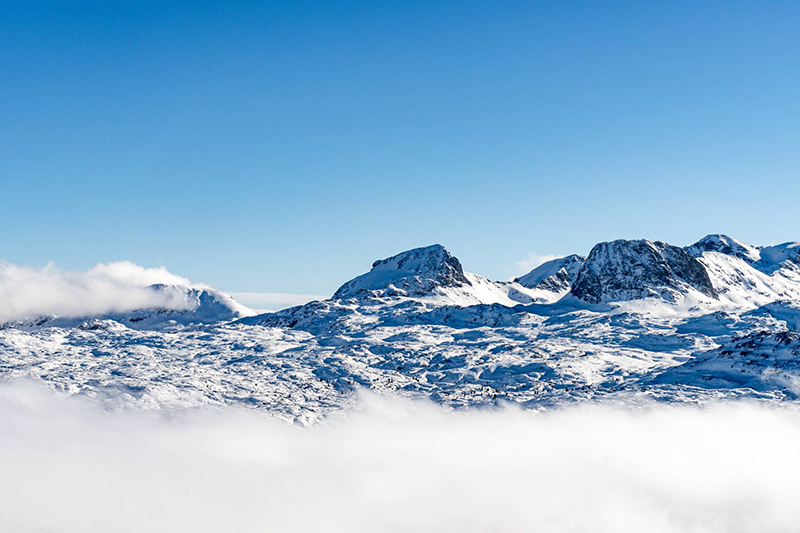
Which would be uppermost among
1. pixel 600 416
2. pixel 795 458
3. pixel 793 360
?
pixel 793 360

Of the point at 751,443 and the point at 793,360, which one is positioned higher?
the point at 793,360

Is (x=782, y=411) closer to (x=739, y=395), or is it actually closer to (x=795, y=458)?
(x=739, y=395)

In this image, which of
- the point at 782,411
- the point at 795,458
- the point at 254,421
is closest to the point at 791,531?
the point at 795,458

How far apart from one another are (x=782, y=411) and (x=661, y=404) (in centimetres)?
3097

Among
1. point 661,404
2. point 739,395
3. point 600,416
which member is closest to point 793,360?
point 739,395

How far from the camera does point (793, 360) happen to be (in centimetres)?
19838

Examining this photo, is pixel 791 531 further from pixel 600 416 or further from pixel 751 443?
pixel 600 416

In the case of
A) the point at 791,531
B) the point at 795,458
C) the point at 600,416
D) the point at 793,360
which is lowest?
the point at 791,531

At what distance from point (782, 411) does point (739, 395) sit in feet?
41.5

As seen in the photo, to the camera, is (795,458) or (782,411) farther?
(795,458)

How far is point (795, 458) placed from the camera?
198500mm

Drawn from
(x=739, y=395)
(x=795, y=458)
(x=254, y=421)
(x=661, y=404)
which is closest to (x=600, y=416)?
(x=661, y=404)

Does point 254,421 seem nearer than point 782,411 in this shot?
No

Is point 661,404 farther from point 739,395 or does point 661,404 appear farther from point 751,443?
point 751,443
